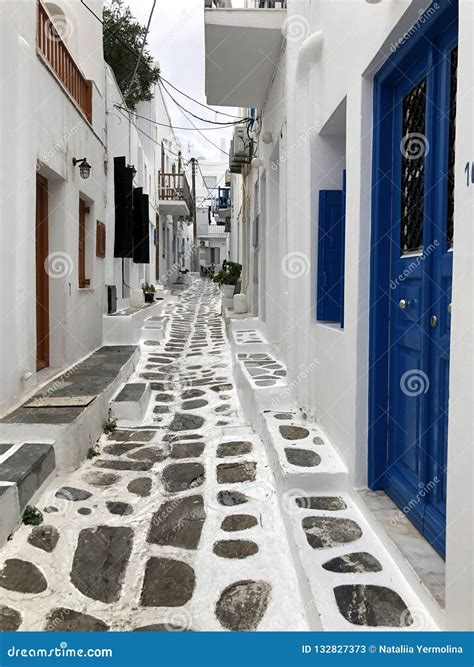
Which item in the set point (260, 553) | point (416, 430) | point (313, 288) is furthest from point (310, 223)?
point (260, 553)

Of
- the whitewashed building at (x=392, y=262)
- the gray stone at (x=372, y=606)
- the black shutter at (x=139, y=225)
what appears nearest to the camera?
the whitewashed building at (x=392, y=262)

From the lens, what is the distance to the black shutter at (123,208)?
34.7ft

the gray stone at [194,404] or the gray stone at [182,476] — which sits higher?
the gray stone at [194,404]

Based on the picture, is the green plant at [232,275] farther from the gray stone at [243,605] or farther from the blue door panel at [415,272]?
the gray stone at [243,605]

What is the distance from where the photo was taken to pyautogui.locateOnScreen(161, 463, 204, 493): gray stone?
13.3 ft

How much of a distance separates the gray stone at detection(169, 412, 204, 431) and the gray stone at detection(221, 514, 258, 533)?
1.91 m

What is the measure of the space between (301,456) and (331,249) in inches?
70.7

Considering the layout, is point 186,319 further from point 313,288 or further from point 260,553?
point 260,553

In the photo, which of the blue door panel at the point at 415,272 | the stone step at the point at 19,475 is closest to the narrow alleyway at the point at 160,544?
the stone step at the point at 19,475

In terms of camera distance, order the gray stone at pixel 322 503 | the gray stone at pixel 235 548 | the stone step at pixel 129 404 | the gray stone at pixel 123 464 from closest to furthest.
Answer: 1. the gray stone at pixel 235 548
2. the gray stone at pixel 322 503
3. the gray stone at pixel 123 464
4. the stone step at pixel 129 404

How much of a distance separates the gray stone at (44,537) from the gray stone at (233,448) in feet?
5.17

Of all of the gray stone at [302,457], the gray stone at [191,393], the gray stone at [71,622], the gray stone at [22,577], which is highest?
the gray stone at [302,457]

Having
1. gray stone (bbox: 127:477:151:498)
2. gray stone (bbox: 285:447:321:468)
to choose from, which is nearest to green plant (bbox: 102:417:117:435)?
gray stone (bbox: 127:477:151:498)

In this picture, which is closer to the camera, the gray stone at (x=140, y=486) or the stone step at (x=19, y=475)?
the stone step at (x=19, y=475)
